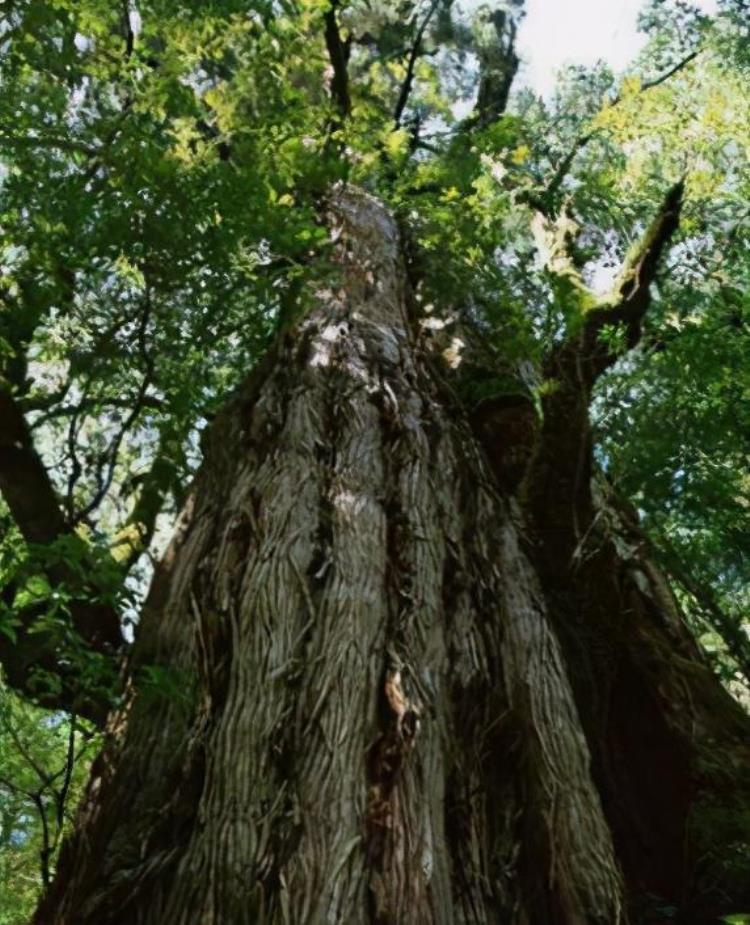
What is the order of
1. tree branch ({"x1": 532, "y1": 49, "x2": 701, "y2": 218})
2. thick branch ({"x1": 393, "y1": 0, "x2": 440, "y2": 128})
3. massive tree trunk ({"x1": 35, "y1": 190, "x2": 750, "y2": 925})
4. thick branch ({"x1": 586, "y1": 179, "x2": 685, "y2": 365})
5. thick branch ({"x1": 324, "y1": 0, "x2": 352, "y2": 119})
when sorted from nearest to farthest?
massive tree trunk ({"x1": 35, "y1": 190, "x2": 750, "y2": 925}) < thick branch ({"x1": 586, "y1": 179, "x2": 685, "y2": 365}) < thick branch ({"x1": 324, "y1": 0, "x2": 352, "y2": 119}) < tree branch ({"x1": 532, "y1": 49, "x2": 701, "y2": 218}) < thick branch ({"x1": 393, "y1": 0, "x2": 440, "y2": 128})

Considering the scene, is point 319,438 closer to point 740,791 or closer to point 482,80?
point 740,791

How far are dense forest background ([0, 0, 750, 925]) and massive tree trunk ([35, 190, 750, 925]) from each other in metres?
0.27

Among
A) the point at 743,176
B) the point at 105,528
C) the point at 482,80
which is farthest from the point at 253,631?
the point at 482,80

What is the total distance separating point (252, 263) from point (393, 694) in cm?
265

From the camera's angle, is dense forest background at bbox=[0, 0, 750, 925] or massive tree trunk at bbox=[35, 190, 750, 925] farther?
dense forest background at bbox=[0, 0, 750, 925]

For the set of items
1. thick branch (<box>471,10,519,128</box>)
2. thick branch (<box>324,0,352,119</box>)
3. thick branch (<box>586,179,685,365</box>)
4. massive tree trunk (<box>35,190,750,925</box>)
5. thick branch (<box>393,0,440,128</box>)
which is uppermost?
thick branch (<box>471,10,519,128</box>)

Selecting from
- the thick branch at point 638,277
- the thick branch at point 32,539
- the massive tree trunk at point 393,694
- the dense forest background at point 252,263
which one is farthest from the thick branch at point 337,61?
the thick branch at point 32,539

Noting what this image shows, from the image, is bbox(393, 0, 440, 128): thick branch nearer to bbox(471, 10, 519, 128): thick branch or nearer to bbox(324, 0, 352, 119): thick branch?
bbox(471, 10, 519, 128): thick branch

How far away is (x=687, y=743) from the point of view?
3928mm

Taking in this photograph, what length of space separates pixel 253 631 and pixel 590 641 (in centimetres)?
191

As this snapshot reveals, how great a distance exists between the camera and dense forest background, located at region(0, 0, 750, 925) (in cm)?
395

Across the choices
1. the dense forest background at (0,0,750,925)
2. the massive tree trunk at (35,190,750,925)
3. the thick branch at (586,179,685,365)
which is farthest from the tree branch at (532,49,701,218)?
the thick branch at (586,179,685,365)

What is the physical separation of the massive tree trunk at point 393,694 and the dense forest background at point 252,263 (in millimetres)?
273

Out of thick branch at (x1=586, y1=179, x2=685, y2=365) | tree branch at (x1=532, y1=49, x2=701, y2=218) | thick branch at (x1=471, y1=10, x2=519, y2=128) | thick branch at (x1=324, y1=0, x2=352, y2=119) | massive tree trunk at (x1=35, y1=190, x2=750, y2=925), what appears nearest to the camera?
massive tree trunk at (x1=35, y1=190, x2=750, y2=925)
